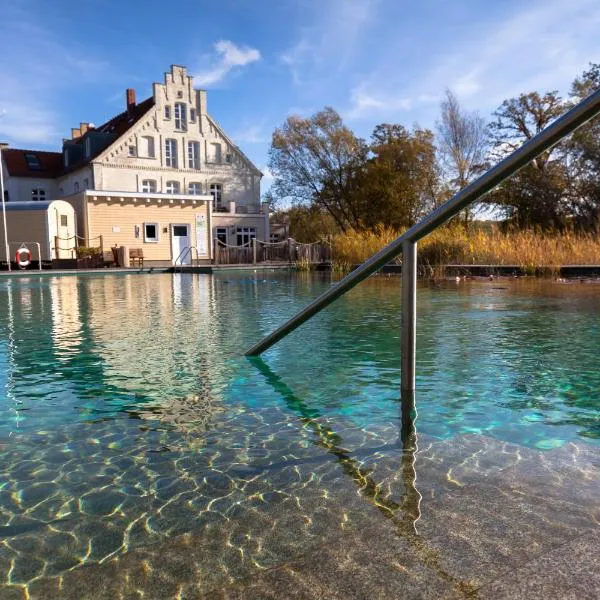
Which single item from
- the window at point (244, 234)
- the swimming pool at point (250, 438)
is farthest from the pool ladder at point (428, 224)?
the window at point (244, 234)

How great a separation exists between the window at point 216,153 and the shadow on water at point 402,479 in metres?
35.2

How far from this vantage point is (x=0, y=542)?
196 centimetres

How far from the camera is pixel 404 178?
115 ft

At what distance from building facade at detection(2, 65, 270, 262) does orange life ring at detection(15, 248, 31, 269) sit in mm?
4192

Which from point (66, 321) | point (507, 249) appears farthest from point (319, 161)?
point (66, 321)

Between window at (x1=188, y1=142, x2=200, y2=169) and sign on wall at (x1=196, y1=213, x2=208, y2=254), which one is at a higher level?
window at (x1=188, y1=142, x2=200, y2=169)

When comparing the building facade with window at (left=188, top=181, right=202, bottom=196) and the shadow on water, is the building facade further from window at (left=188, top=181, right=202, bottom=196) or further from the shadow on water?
the shadow on water

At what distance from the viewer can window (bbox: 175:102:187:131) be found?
3562 centimetres

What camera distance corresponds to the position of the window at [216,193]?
37.2 m

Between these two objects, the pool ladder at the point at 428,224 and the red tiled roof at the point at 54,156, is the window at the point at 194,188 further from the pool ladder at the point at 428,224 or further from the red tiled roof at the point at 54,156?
the pool ladder at the point at 428,224

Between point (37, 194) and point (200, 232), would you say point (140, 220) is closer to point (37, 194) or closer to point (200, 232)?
point (200, 232)

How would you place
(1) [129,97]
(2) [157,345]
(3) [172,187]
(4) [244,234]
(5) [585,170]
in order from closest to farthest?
1. (2) [157,345]
2. (5) [585,170]
3. (3) [172,187]
4. (4) [244,234]
5. (1) [129,97]

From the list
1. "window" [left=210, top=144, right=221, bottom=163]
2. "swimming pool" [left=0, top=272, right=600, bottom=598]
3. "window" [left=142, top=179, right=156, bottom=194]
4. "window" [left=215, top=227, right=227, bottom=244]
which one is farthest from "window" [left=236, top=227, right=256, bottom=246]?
"swimming pool" [left=0, top=272, right=600, bottom=598]

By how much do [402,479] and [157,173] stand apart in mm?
34879
